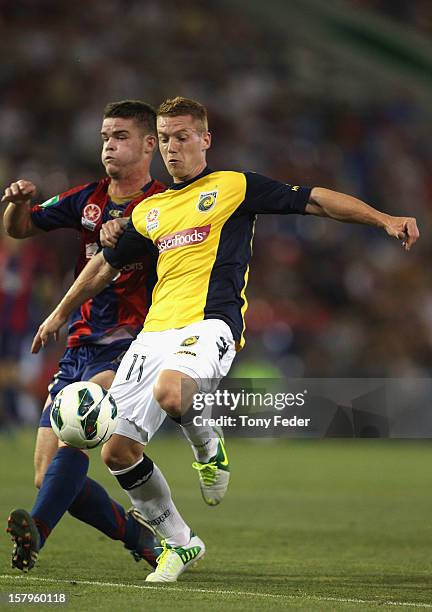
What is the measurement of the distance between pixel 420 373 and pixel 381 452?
2081mm

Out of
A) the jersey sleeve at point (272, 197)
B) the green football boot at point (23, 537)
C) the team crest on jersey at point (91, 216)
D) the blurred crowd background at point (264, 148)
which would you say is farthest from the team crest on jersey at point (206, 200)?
the blurred crowd background at point (264, 148)

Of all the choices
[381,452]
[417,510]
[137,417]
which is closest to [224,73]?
[381,452]

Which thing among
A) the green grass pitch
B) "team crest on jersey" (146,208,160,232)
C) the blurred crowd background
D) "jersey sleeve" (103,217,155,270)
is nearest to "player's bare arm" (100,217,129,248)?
"jersey sleeve" (103,217,155,270)

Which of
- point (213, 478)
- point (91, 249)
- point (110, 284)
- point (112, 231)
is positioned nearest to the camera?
point (112, 231)

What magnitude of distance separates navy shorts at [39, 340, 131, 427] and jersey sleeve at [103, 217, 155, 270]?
451mm

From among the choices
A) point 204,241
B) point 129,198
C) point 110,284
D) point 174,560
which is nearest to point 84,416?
point 174,560

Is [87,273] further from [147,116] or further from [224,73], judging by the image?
[224,73]

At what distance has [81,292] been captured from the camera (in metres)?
5.17

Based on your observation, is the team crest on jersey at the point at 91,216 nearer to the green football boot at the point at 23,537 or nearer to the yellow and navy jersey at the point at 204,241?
the yellow and navy jersey at the point at 204,241

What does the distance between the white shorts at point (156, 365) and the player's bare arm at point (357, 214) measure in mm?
659

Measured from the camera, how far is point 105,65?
55.3 feet

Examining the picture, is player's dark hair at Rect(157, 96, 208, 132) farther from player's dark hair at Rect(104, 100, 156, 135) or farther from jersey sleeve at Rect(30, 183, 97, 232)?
jersey sleeve at Rect(30, 183, 97, 232)

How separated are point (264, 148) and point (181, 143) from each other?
12.4m

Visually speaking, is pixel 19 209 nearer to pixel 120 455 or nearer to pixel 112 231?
pixel 112 231
